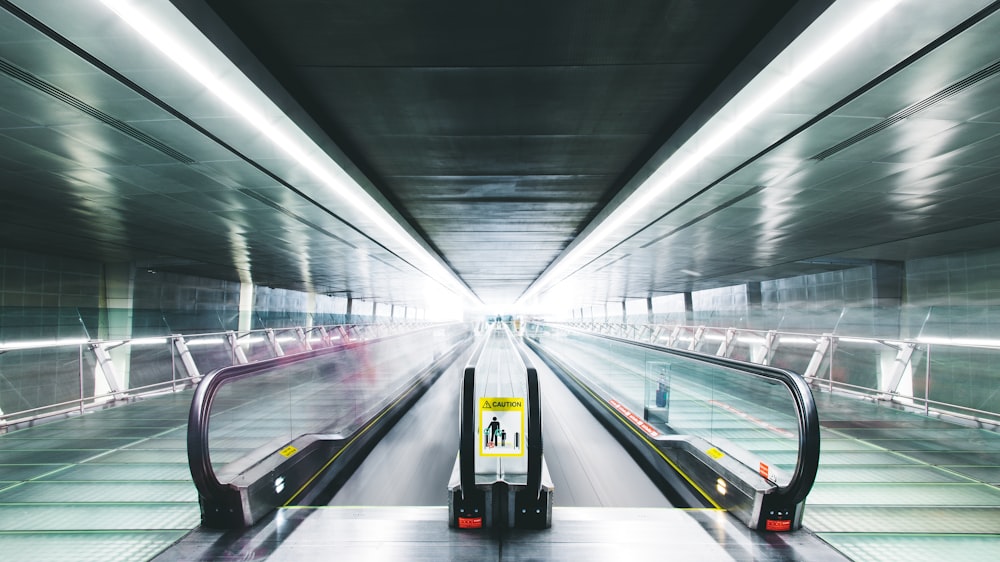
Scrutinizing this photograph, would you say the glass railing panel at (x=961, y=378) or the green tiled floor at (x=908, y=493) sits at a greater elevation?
the glass railing panel at (x=961, y=378)

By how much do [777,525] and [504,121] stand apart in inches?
164

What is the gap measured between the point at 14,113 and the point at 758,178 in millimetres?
7903

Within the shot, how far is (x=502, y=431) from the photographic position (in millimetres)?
3402

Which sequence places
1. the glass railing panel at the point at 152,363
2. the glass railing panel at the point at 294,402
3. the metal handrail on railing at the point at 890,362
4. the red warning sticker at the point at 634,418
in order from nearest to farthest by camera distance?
1. the glass railing panel at the point at 294,402
2. the red warning sticker at the point at 634,418
3. the metal handrail on railing at the point at 890,362
4. the glass railing panel at the point at 152,363

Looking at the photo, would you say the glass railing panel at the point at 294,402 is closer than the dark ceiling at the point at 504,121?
No

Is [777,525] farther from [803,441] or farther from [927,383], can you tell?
[927,383]

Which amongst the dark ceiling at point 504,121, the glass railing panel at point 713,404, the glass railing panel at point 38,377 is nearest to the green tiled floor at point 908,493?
the glass railing panel at point 713,404

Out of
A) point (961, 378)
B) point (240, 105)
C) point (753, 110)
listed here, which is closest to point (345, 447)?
point (240, 105)

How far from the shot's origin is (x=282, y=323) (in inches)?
840

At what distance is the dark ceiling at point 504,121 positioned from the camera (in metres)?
2.80

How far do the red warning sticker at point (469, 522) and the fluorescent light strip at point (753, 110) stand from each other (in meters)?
4.09

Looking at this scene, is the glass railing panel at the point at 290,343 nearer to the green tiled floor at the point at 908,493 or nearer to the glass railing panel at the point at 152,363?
the glass railing panel at the point at 152,363

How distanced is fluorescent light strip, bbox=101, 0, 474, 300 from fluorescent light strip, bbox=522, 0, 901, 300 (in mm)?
4185

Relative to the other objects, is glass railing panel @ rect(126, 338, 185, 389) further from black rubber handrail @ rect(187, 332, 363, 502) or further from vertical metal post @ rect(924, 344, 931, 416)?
vertical metal post @ rect(924, 344, 931, 416)
